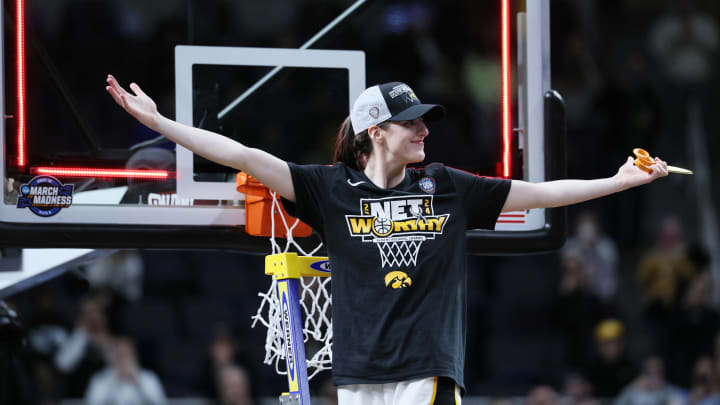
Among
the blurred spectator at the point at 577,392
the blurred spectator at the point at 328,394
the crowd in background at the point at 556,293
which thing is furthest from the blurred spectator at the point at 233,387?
the blurred spectator at the point at 577,392

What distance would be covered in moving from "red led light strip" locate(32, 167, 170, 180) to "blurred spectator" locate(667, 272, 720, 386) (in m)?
5.77

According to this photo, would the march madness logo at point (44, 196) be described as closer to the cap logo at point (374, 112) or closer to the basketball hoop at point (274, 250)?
the basketball hoop at point (274, 250)

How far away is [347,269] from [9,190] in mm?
1425

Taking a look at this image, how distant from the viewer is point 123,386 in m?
8.00

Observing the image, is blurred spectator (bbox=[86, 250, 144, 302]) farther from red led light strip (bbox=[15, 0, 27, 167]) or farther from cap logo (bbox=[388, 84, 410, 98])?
cap logo (bbox=[388, 84, 410, 98])

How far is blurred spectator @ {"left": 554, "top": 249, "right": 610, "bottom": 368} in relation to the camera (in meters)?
8.62

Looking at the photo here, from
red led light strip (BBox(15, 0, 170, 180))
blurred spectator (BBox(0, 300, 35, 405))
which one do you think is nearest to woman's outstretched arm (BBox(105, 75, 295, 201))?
red led light strip (BBox(15, 0, 170, 180))

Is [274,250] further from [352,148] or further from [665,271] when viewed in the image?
[665,271]

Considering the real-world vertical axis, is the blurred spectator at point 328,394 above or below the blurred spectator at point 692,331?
below

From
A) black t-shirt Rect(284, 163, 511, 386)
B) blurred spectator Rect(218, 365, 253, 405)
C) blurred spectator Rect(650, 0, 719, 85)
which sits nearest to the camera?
black t-shirt Rect(284, 163, 511, 386)

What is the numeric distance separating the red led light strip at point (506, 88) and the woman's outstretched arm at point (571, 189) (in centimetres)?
74

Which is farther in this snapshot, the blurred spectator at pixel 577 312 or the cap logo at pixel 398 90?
the blurred spectator at pixel 577 312

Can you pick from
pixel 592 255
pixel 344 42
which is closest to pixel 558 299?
pixel 592 255

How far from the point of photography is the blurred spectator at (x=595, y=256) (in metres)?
9.09
